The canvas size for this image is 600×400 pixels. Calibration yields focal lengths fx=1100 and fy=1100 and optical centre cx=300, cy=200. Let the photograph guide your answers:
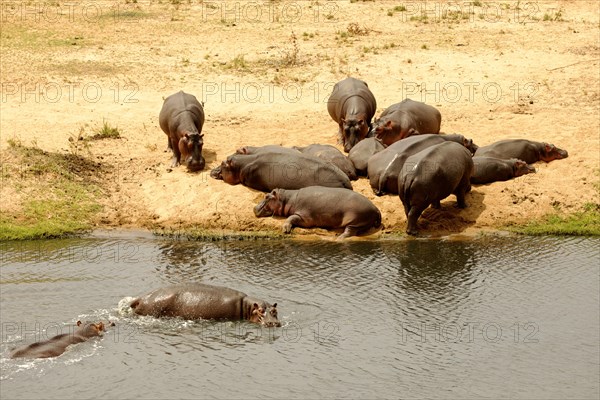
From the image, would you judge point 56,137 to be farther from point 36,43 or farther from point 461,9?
point 461,9

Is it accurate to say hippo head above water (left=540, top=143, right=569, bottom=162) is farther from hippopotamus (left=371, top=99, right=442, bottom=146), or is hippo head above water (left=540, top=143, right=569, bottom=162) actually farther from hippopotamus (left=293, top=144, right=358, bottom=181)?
hippopotamus (left=293, top=144, right=358, bottom=181)

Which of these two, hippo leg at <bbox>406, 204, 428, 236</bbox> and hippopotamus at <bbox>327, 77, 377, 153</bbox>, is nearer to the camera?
hippo leg at <bbox>406, 204, 428, 236</bbox>

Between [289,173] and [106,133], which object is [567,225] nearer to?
[289,173]

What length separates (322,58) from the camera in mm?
22562

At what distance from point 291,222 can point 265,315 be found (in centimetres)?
353

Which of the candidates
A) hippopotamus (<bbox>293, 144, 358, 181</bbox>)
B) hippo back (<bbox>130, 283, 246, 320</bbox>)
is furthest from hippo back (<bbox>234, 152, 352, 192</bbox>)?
hippo back (<bbox>130, 283, 246, 320</bbox>)

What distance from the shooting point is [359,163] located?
53.8 feet

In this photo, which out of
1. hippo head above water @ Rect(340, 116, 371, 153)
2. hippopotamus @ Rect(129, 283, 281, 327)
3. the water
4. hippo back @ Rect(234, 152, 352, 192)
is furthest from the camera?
hippo head above water @ Rect(340, 116, 371, 153)

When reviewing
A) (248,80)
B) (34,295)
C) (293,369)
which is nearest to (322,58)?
(248,80)

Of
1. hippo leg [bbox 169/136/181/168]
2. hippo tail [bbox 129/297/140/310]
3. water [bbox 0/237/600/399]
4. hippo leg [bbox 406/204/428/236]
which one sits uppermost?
hippo leg [bbox 169/136/181/168]

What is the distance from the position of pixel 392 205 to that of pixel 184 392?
5.94m

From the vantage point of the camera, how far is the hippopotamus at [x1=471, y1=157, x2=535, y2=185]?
16.0m

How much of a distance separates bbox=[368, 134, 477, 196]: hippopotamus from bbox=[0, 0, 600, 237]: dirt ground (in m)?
0.23

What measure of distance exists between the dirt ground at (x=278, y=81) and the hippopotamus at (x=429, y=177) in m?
0.43
